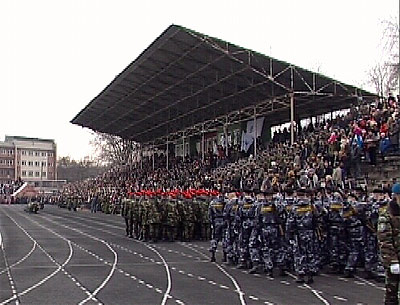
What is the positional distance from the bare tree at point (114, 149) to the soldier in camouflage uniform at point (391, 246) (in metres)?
57.6

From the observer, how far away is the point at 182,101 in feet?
139

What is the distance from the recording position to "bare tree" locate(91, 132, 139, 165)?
6769cm

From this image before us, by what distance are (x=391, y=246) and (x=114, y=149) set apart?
74.0m

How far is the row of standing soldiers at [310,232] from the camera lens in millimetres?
12734

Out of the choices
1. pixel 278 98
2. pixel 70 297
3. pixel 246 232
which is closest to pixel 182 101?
pixel 278 98

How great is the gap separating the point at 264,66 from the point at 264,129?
10.0m

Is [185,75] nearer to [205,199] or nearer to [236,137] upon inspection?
[236,137]

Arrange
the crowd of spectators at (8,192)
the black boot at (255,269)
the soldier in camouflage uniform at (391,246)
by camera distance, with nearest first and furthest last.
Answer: the soldier in camouflage uniform at (391,246) → the black boot at (255,269) → the crowd of spectators at (8,192)

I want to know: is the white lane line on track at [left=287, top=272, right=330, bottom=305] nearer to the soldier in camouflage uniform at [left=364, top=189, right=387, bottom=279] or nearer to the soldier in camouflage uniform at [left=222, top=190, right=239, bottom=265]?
the soldier in camouflage uniform at [left=364, top=189, right=387, bottom=279]

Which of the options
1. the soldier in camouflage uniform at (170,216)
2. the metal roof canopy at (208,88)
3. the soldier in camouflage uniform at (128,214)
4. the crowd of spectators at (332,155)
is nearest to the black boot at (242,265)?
the crowd of spectators at (332,155)

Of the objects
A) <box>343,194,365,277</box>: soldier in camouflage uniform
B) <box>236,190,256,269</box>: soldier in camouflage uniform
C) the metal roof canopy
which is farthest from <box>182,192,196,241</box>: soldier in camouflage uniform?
<box>343,194,365,277</box>: soldier in camouflage uniform

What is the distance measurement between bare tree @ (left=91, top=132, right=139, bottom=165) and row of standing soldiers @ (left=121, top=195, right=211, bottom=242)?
43.8m

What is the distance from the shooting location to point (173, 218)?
22.0 m

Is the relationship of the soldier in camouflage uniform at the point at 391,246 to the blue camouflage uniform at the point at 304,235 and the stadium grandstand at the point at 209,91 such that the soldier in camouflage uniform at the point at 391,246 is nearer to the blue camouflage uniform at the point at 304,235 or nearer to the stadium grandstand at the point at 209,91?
the blue camouflage uniform at the point at 304,235
